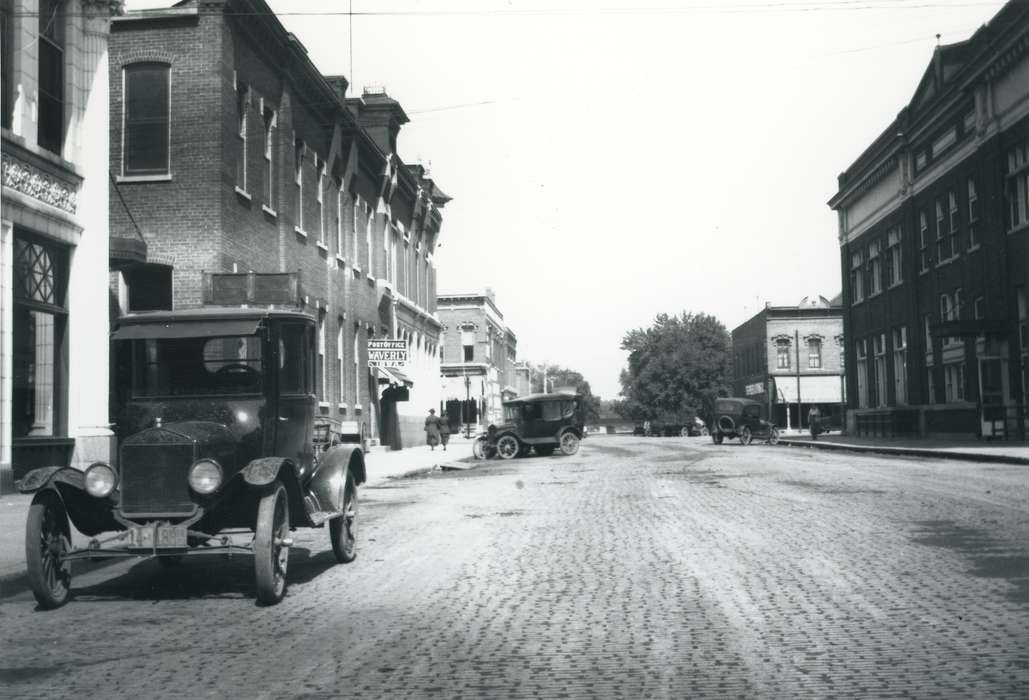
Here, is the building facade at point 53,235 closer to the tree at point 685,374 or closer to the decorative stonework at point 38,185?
the decorative stonework at point 38,185

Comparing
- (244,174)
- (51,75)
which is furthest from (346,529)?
(244,174)

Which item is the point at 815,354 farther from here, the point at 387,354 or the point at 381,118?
the point at 387,354

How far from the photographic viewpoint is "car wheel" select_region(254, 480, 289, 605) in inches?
294

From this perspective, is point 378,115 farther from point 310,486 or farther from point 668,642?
point 668,642

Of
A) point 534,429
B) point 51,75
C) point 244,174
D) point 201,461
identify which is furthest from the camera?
point 534,429

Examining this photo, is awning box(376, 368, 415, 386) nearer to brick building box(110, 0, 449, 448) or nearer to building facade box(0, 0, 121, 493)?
brick building box(110, 0, 449, 448)

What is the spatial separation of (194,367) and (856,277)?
158ft

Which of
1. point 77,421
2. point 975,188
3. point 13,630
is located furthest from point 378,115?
point 13,630

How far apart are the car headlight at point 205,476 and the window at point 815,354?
76.0 metres

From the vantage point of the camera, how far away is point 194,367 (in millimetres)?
8383

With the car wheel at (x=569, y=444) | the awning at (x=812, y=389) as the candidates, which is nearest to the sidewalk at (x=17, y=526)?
the car wheel at (x=569, y=444)

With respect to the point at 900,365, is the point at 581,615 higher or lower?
lower

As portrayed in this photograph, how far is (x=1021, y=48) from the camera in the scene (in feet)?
103

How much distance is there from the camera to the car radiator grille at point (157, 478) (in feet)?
24.8
